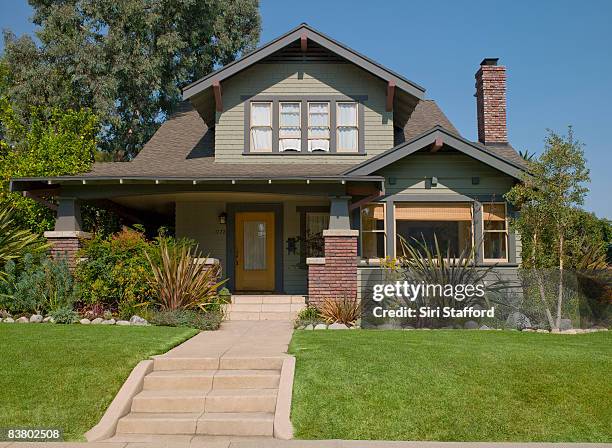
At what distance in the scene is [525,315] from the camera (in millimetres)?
12336

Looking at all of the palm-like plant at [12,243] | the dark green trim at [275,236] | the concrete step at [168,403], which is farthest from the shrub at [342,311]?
the palm-like plant at [12,243]

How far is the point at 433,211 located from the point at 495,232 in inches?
64.5

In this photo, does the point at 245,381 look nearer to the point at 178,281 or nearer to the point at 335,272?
the point at 178,281

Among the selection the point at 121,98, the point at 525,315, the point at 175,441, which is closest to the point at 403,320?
the point at 525,315

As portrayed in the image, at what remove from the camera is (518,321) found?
12.3m

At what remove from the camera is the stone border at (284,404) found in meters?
6.21

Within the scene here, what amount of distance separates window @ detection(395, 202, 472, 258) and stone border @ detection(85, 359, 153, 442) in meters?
8.74

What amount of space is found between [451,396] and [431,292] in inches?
223

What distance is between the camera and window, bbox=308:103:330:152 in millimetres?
15797

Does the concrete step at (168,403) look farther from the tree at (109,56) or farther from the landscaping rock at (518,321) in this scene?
the tree at (109,56)

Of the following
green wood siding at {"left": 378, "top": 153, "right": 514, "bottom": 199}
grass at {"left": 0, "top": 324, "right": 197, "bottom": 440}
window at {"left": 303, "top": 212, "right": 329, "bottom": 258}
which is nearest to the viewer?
grass at {"left": 0, "top": 324, "right": 197, "bottom": 440}

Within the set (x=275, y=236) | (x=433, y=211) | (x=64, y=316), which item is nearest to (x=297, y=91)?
(x=275, y=236)

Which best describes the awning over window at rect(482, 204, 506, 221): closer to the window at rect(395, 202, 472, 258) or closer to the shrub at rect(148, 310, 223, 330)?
the window at rect(395, 202, 472, 258)

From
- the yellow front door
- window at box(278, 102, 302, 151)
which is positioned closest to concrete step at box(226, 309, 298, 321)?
the yellow front door
